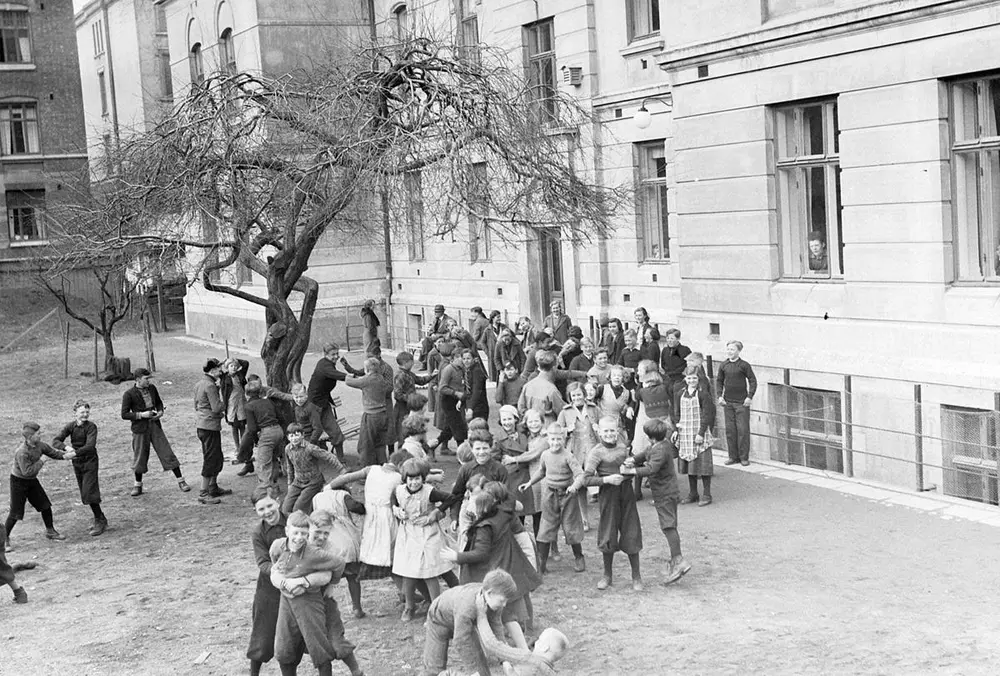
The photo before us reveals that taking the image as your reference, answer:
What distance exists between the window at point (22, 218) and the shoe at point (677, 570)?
44772 millimetres

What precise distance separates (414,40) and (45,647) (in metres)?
Answer: 9.03

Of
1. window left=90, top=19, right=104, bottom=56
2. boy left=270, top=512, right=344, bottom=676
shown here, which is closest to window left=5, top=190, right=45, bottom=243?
window left=90, top=19, right=104, bottom=56

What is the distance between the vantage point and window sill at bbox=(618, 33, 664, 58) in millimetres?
24703

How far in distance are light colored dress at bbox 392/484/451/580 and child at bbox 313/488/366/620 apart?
43 cm

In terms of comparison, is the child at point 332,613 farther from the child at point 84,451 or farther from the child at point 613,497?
the child at point 84,451

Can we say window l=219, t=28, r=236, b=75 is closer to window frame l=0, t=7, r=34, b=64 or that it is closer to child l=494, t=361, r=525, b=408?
window frame l=0, t=7, r=34, b=64

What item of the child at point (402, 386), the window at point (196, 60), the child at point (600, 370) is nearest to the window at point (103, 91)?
the window at point (196, 60)

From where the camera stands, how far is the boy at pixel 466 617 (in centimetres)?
816

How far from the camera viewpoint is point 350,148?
616 inches

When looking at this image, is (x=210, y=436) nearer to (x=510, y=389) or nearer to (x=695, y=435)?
(x=510, y=389)

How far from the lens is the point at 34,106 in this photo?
178ft

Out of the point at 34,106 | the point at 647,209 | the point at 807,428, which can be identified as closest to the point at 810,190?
the point at 807,428

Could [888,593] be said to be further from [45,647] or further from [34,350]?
[34,350]

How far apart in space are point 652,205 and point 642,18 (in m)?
3.62
